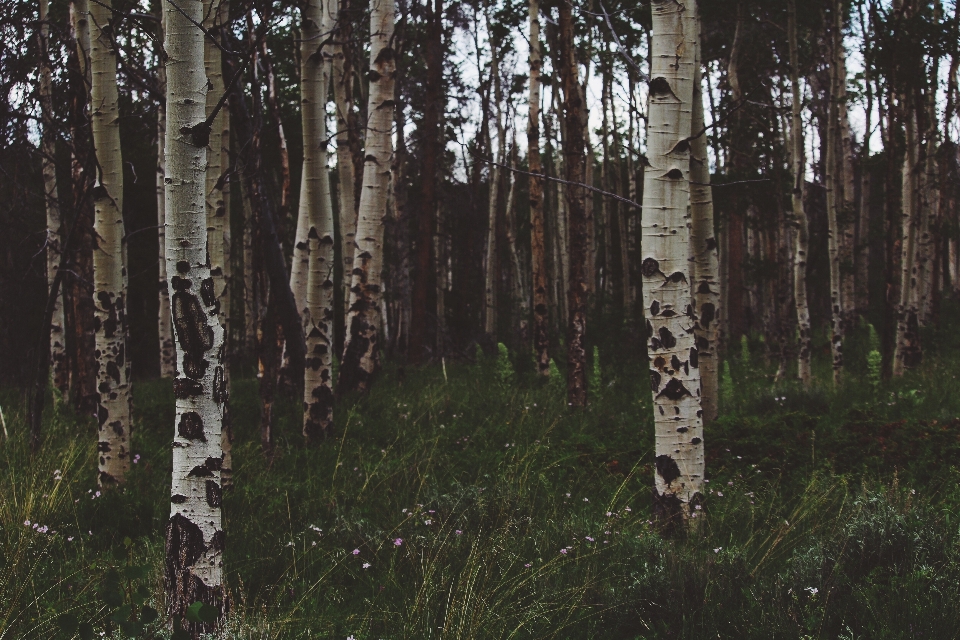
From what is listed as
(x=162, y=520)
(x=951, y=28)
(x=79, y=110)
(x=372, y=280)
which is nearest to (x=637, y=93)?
(x=951, y=28)

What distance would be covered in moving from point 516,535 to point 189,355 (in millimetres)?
2138

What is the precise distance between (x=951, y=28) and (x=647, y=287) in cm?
923

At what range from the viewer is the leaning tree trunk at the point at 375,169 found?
25.3 feet

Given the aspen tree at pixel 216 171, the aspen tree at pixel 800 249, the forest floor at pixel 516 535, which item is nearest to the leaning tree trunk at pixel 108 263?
the forest floor at pixel 516 535

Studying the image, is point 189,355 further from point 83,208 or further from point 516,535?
point 83,208

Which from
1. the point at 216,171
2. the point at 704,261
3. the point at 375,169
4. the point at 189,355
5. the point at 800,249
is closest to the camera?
the point at 189,355

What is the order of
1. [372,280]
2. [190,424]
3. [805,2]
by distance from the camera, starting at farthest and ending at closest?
[805,2], [372,280], [190,424]

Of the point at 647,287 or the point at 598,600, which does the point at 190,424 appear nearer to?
the point at 598,600

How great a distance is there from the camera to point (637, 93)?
24.8 meters

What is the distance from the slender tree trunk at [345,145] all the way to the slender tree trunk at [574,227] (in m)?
2.62

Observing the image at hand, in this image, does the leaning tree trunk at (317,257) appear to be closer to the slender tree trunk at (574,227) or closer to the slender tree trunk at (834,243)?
the slender tree trunk at (574,227)

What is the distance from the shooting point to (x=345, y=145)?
360 inches

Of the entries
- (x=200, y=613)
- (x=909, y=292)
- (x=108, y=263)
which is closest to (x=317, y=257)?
(x=108, y=263)

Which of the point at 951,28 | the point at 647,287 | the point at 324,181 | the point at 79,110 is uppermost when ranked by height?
the point at 951,28
